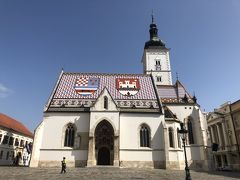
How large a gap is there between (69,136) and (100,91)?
893 centimetres

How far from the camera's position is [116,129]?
2852cm

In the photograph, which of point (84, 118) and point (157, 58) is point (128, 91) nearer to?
point (84, 118)

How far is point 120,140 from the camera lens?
2919 centimetres

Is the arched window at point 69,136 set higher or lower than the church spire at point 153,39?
lower

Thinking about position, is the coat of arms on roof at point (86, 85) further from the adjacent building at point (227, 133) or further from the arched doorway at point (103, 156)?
the adjacent building at point (227, 133)

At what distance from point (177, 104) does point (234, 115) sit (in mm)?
14320

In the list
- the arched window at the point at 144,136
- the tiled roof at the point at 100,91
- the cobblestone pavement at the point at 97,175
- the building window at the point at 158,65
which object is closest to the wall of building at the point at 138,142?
the arched window at the point at 144,136

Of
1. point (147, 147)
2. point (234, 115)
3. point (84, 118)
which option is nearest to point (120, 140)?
point (147, 147)

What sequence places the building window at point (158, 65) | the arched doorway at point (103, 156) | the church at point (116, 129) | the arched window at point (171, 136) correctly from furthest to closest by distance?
the building window at point (158, 65) < the arched window at point (171, 136) < the arched doorway at point (103, 156) < the church at point (116, 129)

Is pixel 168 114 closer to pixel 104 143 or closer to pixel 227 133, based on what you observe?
pixel 104 143

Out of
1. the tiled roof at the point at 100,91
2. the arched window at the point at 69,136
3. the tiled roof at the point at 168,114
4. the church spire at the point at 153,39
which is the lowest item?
the arched window at the point at 69,136

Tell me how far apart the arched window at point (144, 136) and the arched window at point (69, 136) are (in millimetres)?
9815

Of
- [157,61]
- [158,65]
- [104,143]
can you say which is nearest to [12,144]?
[104,143]

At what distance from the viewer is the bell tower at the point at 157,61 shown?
155ft
